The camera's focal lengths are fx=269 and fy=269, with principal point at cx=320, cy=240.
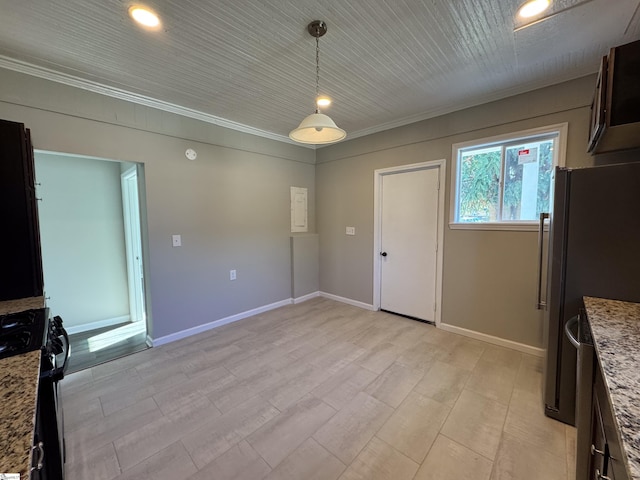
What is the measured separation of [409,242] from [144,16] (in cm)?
332

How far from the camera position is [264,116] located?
329 centimetres

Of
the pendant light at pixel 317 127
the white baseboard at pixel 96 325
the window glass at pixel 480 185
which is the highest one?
the pendant light at pixel 317 127

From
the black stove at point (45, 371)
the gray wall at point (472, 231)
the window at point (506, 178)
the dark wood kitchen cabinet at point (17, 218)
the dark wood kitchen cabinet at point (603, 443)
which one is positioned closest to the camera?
the dark wood kitchen cabinet at point (603, 443)

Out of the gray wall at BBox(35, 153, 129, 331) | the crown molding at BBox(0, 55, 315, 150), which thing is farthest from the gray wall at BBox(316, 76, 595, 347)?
the gray wall at BBox(35, 153, 129, 331)

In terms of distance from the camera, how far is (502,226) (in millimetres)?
2811

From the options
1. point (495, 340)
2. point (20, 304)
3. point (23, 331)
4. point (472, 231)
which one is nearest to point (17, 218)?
point (20, 304)

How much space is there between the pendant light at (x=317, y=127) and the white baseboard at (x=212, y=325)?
2.57 m

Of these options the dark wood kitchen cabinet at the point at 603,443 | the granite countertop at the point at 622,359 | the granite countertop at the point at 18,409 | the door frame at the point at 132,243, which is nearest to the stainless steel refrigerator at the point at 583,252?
the granite countertop at the point at 622,359

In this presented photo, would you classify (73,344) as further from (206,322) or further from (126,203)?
(126,203)

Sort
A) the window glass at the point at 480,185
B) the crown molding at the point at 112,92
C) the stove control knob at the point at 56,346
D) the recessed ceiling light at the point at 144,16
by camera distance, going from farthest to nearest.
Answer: the window glass at the point at 480,185, the crown molding at the point at 112,92, the recessed ceiling light at the point at 144,16, the stove control knob at the point at 56,346

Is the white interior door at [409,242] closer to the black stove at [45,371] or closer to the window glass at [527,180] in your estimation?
the window glass at [527,180]

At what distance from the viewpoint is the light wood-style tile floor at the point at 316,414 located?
60.7 inches

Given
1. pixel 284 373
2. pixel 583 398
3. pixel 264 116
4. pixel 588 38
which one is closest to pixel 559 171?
pixel 588 38

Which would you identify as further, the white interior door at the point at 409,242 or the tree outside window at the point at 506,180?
the white interior door at the point at 409,242
